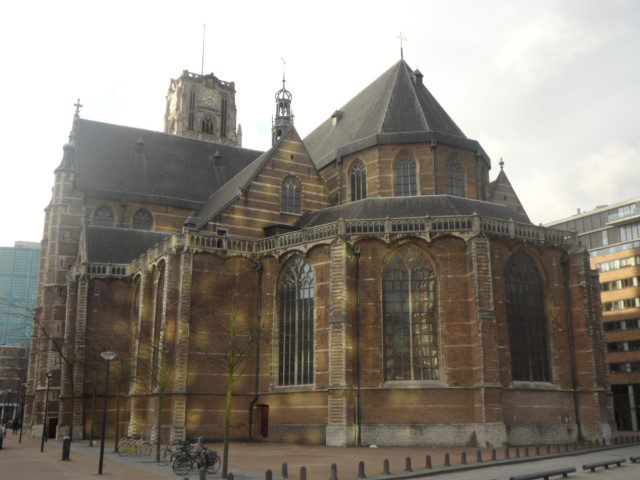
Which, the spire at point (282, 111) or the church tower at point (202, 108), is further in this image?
the church tower at point (202, 108)

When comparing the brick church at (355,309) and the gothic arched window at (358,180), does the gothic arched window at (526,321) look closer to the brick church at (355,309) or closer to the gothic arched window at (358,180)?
the brick church at (355,309)

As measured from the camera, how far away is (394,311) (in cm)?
3152

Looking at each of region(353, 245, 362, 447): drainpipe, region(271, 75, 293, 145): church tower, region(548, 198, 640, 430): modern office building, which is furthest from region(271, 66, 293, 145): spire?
region(548, 198, 640, 430): modern office building

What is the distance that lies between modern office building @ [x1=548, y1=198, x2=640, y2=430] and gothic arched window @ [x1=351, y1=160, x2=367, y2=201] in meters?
31.8

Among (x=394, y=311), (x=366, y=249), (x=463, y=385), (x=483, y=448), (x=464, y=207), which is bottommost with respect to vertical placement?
(x=483, y=448)

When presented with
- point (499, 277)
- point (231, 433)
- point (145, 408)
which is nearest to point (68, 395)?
point (145, 408)

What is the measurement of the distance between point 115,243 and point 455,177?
897 inches

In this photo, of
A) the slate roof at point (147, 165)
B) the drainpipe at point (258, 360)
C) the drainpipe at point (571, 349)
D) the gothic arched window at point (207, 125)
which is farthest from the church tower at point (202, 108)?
the drainpipe at point (571, 349)

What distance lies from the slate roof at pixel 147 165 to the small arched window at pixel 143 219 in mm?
966

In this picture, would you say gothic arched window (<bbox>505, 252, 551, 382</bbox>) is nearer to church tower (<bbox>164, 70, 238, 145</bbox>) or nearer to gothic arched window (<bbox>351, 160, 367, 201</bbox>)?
gothic arched window (<bbox>351, 160, 367, 201</bbox>)

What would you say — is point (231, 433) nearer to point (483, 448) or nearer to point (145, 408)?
point (145, 408)

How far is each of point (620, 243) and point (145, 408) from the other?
52080mm

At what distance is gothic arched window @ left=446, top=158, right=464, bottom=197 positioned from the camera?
37688 millimetres

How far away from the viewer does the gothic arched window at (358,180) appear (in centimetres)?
3822
